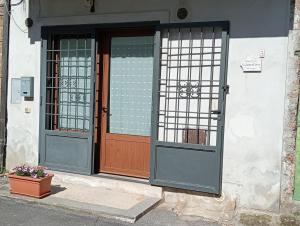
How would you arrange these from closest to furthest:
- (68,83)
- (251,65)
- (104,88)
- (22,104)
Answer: (251,65)
(104,88)
(68,83)
(22,104)

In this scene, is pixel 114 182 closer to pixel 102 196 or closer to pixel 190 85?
pixel 102 196

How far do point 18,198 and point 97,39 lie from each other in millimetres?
2624

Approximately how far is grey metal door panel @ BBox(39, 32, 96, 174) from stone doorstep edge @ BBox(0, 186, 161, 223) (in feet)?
3.27

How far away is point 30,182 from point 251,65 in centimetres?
340

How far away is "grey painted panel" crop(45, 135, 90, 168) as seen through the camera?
6906 mm

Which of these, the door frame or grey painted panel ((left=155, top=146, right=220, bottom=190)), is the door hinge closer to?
grey painted panel ((left=155, top=146, right=220, bottom=190))

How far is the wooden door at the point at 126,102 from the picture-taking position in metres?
6.68

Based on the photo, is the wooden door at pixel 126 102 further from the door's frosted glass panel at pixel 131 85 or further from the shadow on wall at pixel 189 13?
the shadow on wall at pixel 189 13

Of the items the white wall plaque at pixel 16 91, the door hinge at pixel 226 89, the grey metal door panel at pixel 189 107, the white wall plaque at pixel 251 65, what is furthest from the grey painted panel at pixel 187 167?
the white wall plaque at pixel 16 91

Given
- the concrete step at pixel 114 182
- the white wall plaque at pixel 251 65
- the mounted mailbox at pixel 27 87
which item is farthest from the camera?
the mounted mailbox at pixel 27 87

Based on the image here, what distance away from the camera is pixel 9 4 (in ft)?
24.2

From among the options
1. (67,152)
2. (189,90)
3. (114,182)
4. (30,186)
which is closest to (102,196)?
(114,182)

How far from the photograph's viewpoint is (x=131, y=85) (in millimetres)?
6789

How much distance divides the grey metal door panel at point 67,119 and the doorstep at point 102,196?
221mm
